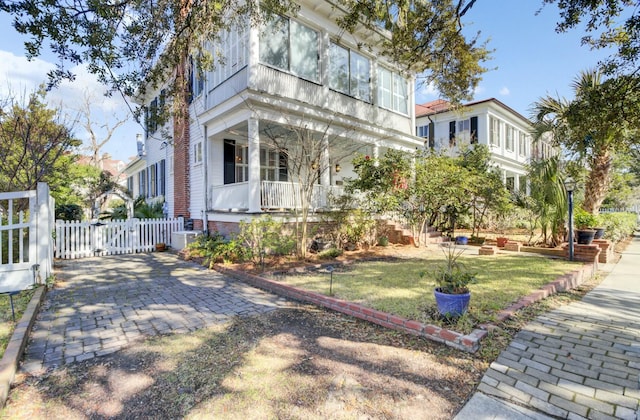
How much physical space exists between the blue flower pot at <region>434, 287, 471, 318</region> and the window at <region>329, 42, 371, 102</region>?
8.92 metres

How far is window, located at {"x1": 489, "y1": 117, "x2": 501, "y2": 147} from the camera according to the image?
20.4 m

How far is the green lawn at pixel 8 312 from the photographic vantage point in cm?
356

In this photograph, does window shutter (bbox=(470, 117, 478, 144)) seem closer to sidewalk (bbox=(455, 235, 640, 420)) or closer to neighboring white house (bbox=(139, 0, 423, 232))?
neighboring white house (bbox=(139, 0, 423, 232))

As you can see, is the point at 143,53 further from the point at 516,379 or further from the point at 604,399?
the point at 604,399

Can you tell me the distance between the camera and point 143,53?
5695 mm

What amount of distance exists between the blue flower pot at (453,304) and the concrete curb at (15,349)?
13.8ft

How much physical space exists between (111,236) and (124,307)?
6676mm

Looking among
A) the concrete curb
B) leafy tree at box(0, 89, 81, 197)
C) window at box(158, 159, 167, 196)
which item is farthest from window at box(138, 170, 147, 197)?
the concrete curb

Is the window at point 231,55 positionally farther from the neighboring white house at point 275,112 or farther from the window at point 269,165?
the window at point 269,165

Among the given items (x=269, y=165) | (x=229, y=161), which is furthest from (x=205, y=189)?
(x=269, y=165)

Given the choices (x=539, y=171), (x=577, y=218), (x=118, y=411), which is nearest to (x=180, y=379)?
(x=118, y=411)

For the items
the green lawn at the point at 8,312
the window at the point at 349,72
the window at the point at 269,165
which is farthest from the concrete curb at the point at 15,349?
the window at the point at 349,72

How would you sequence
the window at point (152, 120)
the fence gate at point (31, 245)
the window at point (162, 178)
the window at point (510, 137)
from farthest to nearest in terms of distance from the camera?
the window at point (510, 137) < the window at point (162, 178) < the window at point (152, 120) < the fence gate at point (31, 245)

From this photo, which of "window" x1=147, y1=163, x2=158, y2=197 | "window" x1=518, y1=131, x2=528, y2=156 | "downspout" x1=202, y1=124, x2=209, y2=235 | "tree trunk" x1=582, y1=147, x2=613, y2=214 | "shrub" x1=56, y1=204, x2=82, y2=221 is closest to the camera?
"downspout" x1=202, y1=124, x2=209, y2=235
